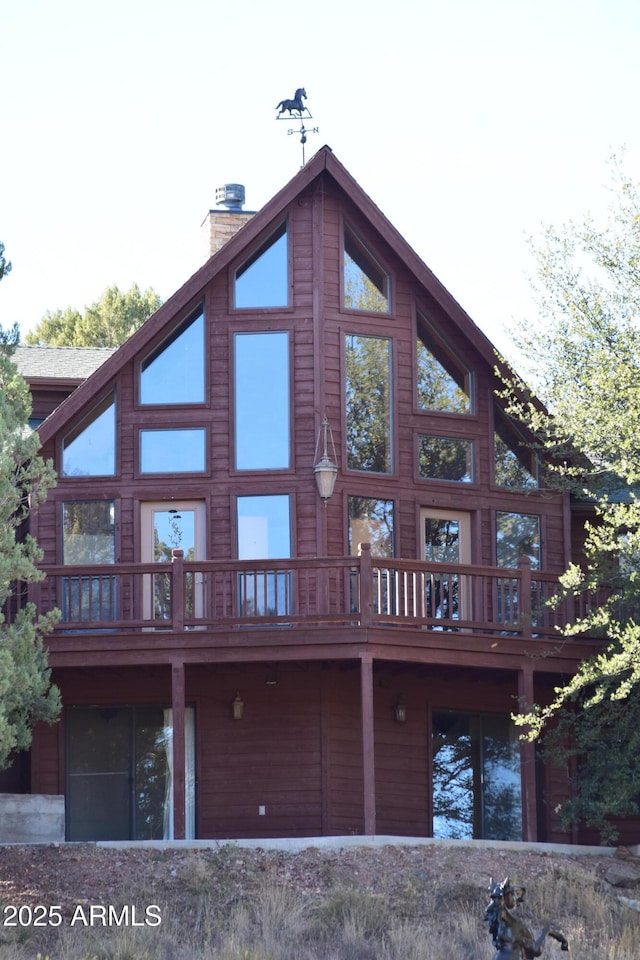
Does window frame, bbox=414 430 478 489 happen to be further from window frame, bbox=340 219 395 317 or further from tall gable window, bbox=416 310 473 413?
window frame, bbox=340 219 395 317

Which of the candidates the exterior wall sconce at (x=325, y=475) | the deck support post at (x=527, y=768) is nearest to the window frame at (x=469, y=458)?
the exterior wall sconce at (x=325, y=475)

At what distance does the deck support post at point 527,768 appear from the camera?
1997 cm

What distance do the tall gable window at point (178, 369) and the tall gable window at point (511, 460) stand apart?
4.24m

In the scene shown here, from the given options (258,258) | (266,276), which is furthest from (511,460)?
(258,258)

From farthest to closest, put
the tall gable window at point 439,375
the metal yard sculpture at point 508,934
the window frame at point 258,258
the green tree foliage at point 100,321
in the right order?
the green tree foliage at point 100,321
the tall gable window at point 439,375
the window frame at point 258,258
the metal yard sculpture at point 508,934

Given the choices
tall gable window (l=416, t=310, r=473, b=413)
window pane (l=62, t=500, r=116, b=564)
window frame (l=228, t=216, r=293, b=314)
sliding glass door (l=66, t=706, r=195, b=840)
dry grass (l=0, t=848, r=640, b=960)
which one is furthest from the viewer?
tall gable window (l=416, t=310, r=473, b=413)

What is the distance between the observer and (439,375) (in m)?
22.7

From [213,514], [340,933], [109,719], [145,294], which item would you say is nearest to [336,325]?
[213,514]

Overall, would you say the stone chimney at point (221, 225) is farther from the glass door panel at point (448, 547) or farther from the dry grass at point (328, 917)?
the dry grass at point (328, 917)

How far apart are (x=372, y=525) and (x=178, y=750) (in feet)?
13.9

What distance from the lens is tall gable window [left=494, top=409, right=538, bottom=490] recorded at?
2275 centimetres

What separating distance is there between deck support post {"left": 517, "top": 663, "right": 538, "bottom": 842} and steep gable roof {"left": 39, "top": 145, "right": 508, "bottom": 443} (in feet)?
14.5

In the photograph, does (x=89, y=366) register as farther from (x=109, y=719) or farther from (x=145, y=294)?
(x=145, y=294)

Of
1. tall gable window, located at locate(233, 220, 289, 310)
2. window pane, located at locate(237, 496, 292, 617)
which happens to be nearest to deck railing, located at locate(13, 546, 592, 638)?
window pane, located at locate(237, 496, 292, 617)
